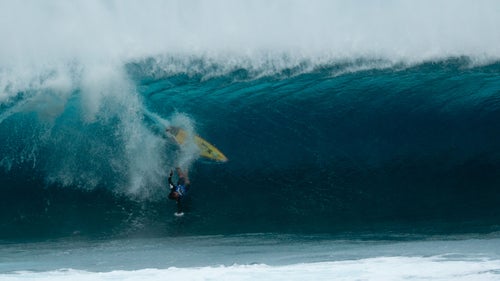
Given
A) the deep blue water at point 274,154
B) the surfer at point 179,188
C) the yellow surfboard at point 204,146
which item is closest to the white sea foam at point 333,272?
the deep blue water at point 274,154

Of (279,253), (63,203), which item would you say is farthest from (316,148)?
(63,203)

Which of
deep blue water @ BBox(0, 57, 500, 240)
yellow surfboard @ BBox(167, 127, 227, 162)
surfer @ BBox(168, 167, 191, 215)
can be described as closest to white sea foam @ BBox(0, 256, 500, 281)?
deep blue water @ BBox(0, 57, 500, 240)

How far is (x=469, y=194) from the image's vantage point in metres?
10.9

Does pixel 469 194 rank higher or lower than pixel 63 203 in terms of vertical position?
lower

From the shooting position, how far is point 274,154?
11.7 metres

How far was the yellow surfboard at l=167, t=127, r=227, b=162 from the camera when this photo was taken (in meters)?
11.7

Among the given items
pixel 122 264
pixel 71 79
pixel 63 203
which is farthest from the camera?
pixel 71 79

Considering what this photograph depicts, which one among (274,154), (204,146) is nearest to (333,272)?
(274,154)

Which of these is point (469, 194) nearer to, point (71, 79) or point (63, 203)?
point (63, 203)

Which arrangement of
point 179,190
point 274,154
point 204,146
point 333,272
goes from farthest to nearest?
point 204,146
point 274,154
point 179,190
point 333,272

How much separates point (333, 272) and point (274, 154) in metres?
3.66

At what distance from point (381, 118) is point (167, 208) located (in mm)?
4722

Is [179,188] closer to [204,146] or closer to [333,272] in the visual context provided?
[204,146]

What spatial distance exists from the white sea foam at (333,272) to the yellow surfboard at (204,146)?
308cm
